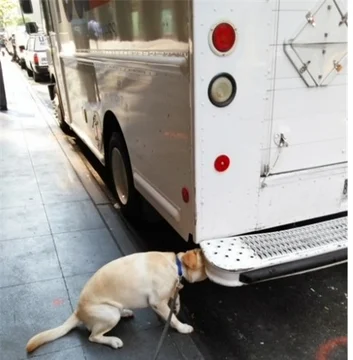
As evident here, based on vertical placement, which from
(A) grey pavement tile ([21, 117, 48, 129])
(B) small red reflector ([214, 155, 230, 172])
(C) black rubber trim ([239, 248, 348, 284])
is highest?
(B) small red reflector ([214, 155, 230, 172])

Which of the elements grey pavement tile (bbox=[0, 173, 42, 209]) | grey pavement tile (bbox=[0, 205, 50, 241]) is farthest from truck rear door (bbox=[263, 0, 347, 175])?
grey pavement tile (bbox=[0, 173, 42, 209])

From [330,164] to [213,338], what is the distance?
1.34 meters

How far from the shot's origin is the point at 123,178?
13.8 feet

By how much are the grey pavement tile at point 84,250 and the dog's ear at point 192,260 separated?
1211 millimetres

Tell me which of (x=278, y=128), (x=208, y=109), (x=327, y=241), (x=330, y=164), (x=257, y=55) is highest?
(x=257, y=55)

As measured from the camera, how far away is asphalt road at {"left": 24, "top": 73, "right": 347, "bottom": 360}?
2529mm

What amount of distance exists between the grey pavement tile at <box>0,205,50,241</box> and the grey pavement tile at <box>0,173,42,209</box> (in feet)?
0.56

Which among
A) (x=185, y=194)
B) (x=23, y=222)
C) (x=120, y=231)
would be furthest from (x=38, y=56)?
(x=185, y=194)

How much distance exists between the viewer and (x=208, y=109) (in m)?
2.09

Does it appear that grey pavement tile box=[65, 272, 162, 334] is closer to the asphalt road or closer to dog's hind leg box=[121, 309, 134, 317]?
dog's hind leg box=[121, 309, 134, 317]

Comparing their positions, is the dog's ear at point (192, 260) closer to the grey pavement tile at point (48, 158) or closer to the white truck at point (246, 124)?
the white truck at point (246, 124)

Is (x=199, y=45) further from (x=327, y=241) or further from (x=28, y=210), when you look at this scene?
(x=28, y=210)

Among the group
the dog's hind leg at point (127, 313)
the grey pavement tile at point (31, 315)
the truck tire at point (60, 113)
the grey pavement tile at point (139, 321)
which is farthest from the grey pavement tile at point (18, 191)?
the dog's hind leg at point (127, 313)

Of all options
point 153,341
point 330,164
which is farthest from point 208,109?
point 153,341
